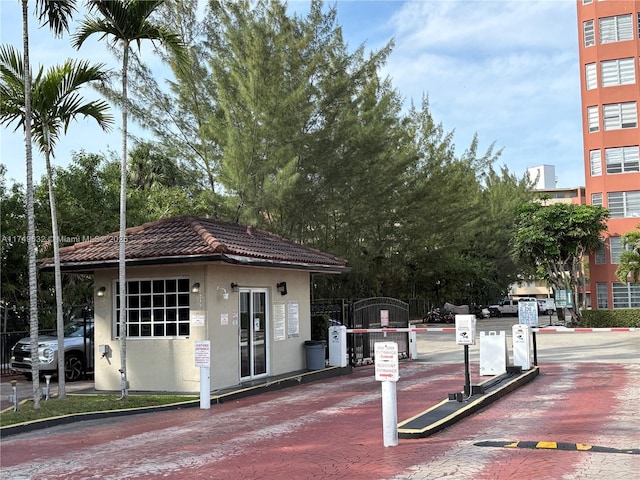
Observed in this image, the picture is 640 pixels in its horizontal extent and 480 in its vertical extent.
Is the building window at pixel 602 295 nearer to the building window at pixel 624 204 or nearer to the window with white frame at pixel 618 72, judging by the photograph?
the building window at pixel 624 204

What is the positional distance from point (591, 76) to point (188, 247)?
34520 millimetres

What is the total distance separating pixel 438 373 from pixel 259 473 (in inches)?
420

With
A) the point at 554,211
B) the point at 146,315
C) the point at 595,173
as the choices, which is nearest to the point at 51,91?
the point at 146,315

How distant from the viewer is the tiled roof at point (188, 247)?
13492 millimetres

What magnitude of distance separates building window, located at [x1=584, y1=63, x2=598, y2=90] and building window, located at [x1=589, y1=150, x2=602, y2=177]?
3.95 m

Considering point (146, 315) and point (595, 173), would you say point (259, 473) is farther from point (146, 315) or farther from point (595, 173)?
point (595, 173)

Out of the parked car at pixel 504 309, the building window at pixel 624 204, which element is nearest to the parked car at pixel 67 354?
the building window at pixel 624 204

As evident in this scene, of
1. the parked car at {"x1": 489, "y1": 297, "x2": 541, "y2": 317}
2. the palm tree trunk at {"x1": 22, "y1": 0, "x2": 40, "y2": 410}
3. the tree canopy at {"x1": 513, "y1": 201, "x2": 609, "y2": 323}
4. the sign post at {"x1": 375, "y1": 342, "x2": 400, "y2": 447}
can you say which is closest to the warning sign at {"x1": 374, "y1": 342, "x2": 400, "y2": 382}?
the sign post at {"x1": 375, "y1": 342, "x2": 400, "y2": 447}

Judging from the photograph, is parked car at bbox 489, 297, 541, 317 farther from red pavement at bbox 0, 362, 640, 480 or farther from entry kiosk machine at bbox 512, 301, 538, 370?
red pavement at bbox 0, 362, 640, 480

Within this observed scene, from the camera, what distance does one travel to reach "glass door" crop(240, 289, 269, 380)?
15.1m

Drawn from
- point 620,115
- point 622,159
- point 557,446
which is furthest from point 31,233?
point 620,115

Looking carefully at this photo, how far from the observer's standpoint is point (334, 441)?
8.76 metres

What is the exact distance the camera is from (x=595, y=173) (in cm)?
4050

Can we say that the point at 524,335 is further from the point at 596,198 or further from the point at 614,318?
the point at 596,198
